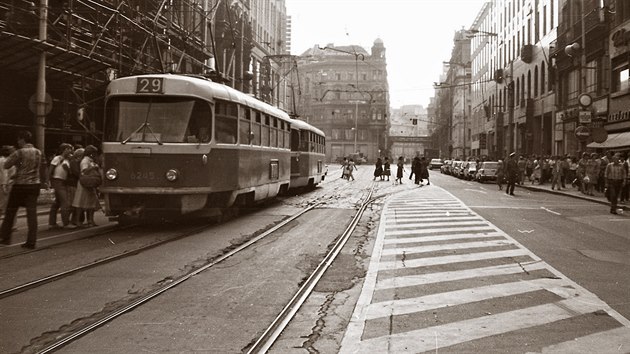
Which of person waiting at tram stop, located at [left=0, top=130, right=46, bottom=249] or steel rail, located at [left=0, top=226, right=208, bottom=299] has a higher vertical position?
person waiting at tram stop, located at [left=0, top=130, right=46, bottom=249]

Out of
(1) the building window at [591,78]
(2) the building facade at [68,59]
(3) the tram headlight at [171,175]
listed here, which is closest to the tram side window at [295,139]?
(2) the building facade at [68,59]

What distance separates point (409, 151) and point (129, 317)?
546 feet

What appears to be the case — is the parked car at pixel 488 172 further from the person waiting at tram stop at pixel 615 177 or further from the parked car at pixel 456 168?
the person waiting at tram stop at pixel 615 177

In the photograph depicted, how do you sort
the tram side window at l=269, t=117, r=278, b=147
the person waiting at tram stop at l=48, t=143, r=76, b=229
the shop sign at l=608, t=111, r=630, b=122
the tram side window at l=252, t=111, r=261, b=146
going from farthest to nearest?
the shop sign at l=608, t=111, r=630, b=122 → the tram side window at l=269, t=117, r=278, b=147 → the tram side window at l=252, t=111, r=261, b=146 → the person waiting at tram stop at l=48, t=143, r=76, b=229

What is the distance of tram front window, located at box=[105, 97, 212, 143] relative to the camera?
42.9 feet

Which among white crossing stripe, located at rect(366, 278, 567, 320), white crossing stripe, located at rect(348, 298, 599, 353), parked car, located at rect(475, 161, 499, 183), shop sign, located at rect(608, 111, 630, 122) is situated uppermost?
shop sign, located at rect(608, 111, 630, 122)

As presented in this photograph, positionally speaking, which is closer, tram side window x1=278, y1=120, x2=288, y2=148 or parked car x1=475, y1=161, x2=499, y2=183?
tram side window x1=278, y1=120, x2=288, y2=148

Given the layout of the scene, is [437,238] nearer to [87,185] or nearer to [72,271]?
[72,271]

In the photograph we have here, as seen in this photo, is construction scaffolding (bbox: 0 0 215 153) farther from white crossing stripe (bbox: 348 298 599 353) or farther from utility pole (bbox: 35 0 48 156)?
white crossing stripe (bbox: 348 298 599 353)

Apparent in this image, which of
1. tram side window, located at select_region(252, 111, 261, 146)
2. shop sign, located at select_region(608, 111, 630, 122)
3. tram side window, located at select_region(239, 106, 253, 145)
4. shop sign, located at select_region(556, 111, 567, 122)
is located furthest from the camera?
shop sign, located at select_region(556, 111, 567, 122)

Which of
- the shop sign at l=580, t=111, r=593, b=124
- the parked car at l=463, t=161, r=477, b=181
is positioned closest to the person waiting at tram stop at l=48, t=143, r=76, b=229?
the shop sign at l=580, t=111, r=593, b=124

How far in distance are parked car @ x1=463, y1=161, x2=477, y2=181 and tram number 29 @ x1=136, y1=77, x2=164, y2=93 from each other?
38.6 meters

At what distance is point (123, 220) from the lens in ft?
45.2

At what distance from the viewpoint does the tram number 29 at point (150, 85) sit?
13125mm
